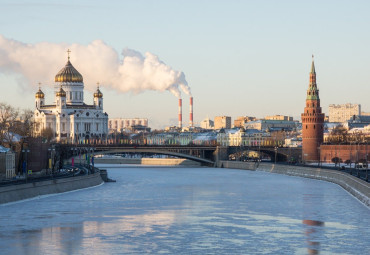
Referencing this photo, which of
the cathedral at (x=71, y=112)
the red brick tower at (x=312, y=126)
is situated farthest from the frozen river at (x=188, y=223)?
the cathedral at (x=71, y=112)

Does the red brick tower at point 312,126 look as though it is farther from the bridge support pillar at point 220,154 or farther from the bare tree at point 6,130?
the bare tree at point 6,130

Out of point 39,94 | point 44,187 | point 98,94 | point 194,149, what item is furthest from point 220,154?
point 44,187

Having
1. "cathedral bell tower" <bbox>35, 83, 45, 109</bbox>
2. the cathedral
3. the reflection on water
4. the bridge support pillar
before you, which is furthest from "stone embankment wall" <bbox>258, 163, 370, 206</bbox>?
"cathedral bell tower" <bbox>35, 83, 45, 109</bbox>

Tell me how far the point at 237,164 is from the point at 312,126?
13.1 metres

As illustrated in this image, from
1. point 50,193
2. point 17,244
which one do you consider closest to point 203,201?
point 50,193

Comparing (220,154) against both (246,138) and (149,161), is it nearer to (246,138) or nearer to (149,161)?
(149,161)

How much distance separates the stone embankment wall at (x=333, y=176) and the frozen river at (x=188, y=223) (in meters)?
0.87

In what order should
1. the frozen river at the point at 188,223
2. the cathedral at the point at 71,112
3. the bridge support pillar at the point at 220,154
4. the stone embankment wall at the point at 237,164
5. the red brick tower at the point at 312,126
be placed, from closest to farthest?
the frozen river at the point at 188,223 → the stone embankment wall at the point at 237,164 → the red brick tower at the point at 312,126 → the bridge support pillar at the point at 220,154 → the cathedral at the point at 71,112

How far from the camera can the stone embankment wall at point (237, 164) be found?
10703 cm

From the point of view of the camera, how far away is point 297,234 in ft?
129

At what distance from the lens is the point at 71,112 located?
154500 mm

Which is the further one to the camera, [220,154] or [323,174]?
[220,154]

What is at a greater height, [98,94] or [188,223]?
[98,94]

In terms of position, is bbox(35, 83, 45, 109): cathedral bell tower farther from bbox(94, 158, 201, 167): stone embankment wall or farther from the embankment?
the embankment
